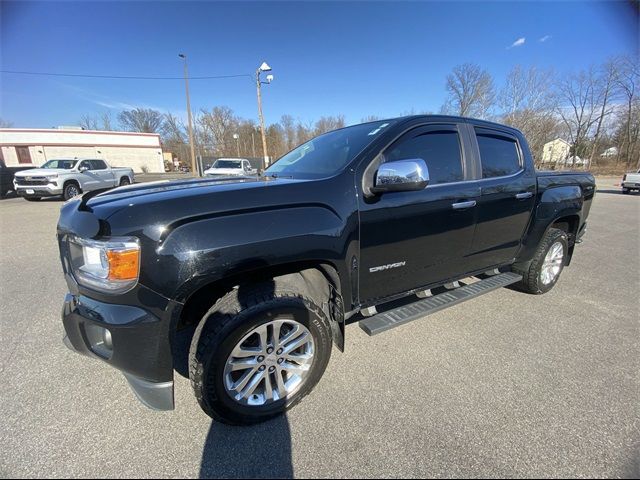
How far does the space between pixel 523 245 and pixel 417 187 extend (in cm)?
216

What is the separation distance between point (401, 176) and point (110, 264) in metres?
1.79

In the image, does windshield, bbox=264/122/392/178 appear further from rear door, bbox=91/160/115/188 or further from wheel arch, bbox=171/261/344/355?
rear door, bbox=91/160/115/188

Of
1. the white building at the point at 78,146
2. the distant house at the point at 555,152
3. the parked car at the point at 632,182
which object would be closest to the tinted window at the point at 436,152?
the parked car at the point at 632,182

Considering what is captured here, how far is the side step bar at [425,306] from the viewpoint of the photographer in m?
2.35

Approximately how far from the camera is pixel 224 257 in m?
1.73

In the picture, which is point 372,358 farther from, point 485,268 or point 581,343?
point 581,343

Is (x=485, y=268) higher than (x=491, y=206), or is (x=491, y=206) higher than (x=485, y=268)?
(x=491, y=206)

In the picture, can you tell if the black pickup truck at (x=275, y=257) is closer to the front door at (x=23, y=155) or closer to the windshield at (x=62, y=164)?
the windshield at (x=62, y=164)

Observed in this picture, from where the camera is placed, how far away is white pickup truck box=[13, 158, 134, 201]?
1266cm

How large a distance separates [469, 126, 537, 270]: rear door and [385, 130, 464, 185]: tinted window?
32cm

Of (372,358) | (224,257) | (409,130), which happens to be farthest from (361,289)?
(409,130)

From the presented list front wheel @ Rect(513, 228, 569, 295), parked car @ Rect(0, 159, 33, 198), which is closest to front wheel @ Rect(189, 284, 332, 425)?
front wheel @ Rect(513, 228, 569, 295)

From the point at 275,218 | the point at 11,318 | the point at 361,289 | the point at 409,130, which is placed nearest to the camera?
the point at 275,218

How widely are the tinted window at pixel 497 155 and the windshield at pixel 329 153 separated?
3.73 feet
